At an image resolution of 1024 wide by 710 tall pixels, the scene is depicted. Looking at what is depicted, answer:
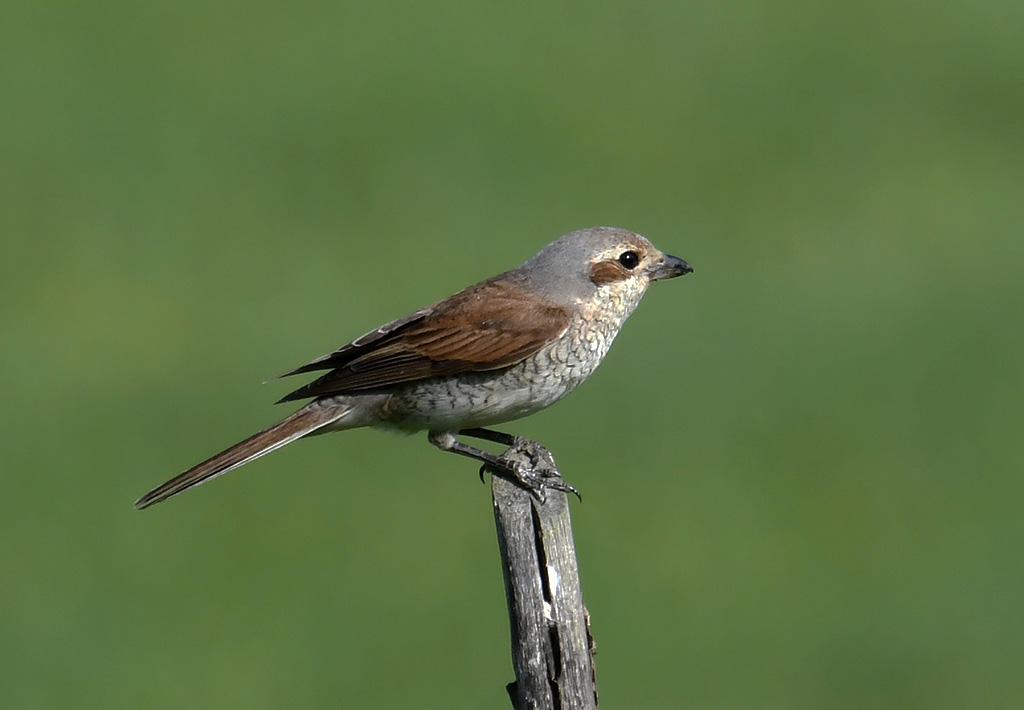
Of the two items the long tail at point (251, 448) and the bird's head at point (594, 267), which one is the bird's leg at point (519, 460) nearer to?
the long tail at point (251, 448)

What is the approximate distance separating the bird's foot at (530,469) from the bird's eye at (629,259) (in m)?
0.90

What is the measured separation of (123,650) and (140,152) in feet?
22.0

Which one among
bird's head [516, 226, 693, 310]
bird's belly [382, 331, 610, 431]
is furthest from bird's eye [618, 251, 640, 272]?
bird's belly [382, 331, 610, 431]

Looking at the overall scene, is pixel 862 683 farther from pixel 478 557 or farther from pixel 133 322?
pixel 133 322

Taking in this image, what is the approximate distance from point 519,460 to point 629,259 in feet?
3.94

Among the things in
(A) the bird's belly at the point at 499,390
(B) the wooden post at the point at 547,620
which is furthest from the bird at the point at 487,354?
(B) the wooden post at the point at 547,620

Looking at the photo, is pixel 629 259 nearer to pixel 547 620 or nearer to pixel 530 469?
pixel 530 469

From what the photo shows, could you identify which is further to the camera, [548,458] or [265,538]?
[265,538]

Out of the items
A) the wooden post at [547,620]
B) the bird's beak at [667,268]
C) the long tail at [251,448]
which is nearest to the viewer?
the wooden post at [547,620]

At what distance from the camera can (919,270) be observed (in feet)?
46.8

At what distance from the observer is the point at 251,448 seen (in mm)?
6656

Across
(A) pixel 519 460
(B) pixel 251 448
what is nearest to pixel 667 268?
(A) pixel 519 460

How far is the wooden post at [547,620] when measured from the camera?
5.36m

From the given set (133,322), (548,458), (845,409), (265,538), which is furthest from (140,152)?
(548,458)
